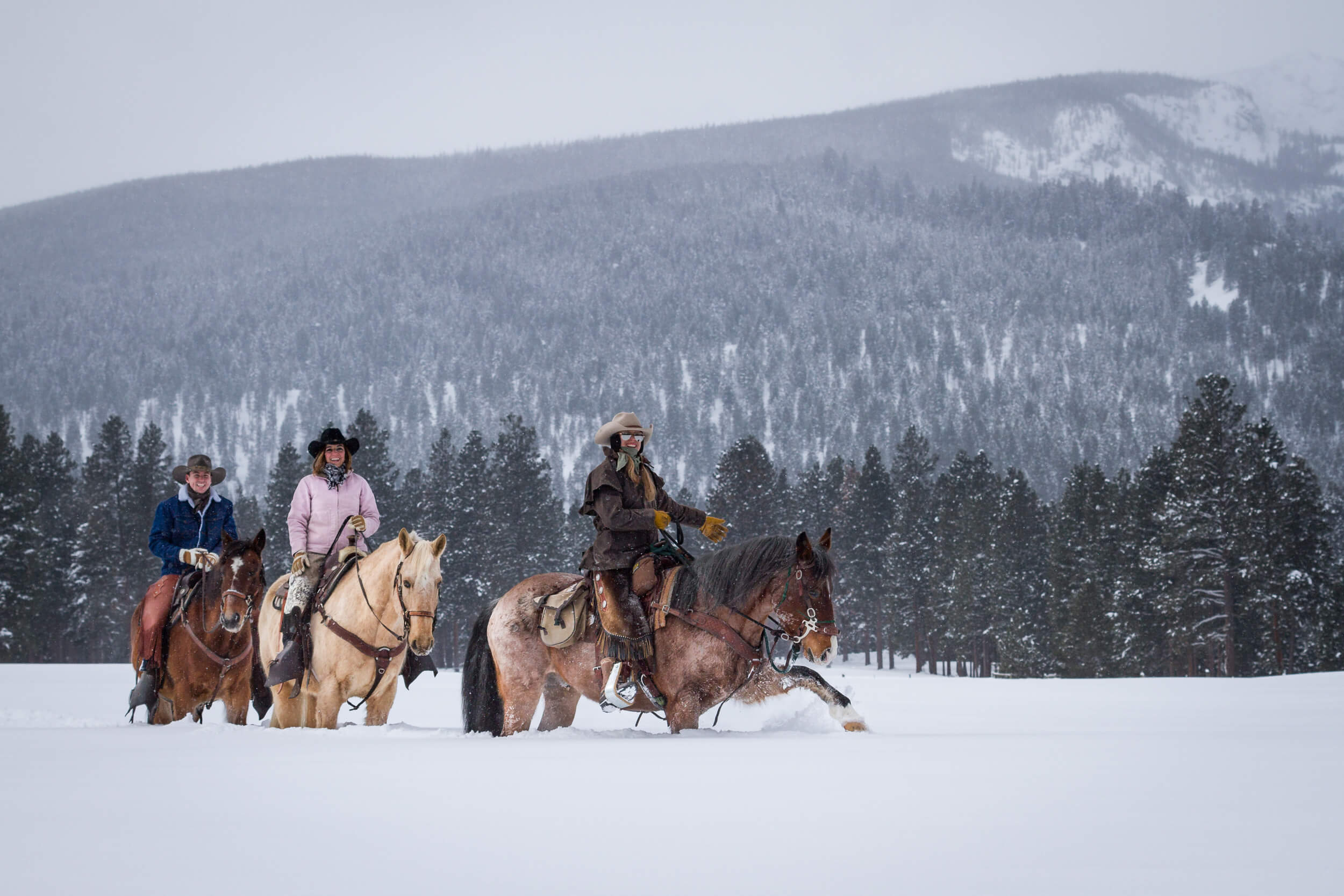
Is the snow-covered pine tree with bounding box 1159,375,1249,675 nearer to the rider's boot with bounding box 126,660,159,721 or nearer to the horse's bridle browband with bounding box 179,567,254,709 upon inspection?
the horse's bridle browband with bounding box 179,567,254,709

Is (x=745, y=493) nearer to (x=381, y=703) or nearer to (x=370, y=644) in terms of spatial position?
(x=381, y=703)

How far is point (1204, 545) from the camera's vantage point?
149ft

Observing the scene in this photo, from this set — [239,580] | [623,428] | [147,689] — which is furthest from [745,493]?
[623,428]

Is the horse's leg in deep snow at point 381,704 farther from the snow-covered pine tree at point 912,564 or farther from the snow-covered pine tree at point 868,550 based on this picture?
the snow-covered pine tree at point 868,550

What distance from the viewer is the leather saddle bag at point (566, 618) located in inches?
400

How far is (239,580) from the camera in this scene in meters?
10.9

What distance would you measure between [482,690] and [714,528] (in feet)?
9.47

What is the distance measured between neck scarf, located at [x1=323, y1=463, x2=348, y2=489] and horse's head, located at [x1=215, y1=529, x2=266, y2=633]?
874 millimetres

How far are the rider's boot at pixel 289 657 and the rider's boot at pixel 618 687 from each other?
3076 millimetres

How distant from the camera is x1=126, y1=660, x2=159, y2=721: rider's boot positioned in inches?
448

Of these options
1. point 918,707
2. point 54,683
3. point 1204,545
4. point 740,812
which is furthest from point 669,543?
A: point 1204,545

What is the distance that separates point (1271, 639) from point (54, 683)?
42.3 m

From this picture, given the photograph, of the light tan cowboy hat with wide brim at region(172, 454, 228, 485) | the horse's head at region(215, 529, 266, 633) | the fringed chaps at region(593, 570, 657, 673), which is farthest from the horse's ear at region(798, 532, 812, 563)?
the light tan cowboy hat with wide brim at region(172, 454, 228, 485)

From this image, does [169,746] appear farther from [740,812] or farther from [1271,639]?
[1271,639]
